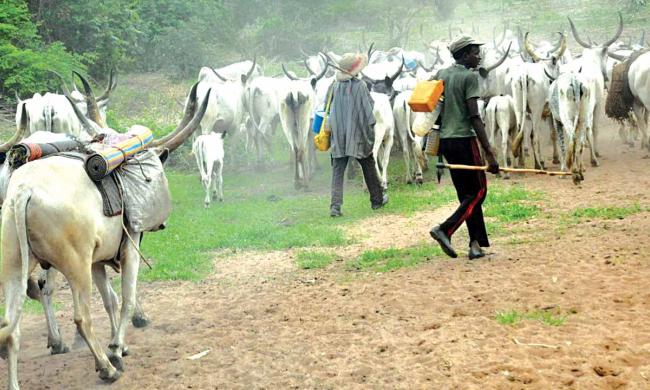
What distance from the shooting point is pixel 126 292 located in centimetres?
Result: 604

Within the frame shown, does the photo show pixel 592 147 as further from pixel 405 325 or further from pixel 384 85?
pixel 405 325

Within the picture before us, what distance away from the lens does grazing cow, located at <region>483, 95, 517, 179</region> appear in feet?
43.8

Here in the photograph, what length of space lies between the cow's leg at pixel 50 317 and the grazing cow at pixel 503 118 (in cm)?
835

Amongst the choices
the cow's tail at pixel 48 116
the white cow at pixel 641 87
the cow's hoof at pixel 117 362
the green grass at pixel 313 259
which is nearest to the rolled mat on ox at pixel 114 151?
the cow's hoof at pixel 117 362

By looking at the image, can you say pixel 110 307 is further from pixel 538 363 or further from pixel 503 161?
pixel 503 161

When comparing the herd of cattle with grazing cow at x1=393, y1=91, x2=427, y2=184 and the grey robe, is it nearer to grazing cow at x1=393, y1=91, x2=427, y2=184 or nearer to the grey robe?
grazing cow at x1=393, y1=91, x2=427, y2=184

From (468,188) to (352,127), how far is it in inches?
155

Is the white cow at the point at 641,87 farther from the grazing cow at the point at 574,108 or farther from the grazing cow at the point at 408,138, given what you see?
the grazing cow at the point at 408,138

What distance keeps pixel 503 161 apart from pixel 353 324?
8.01 metres

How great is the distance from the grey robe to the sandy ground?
2.69 meters

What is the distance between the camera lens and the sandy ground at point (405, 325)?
16.8 feet

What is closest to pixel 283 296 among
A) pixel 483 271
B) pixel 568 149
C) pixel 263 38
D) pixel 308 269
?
pixel 308 269

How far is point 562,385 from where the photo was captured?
15.4 feet

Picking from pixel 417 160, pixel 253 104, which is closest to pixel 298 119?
pixel 417 160
